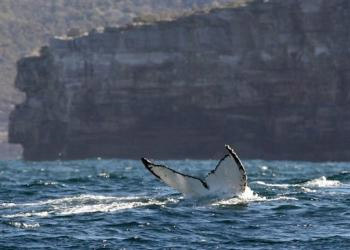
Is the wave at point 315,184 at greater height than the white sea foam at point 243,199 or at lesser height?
greater

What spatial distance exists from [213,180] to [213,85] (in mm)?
97290

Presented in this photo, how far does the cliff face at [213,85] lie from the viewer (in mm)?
127812

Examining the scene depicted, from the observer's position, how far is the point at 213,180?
36938 millimetres

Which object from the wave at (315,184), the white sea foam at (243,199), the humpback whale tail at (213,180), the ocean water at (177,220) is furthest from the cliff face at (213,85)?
the humpback whale tail at (213,180)

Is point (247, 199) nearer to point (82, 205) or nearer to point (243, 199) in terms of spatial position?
point (243, 199)

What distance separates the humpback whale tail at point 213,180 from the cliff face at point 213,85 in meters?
86.9

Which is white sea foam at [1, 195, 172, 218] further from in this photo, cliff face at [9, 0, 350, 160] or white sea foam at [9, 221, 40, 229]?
cliff face at [9, 0, 350, 160]

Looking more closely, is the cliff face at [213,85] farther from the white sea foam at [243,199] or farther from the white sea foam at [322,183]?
the white sea foam at [243,199]

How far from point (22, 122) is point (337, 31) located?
1654 inches

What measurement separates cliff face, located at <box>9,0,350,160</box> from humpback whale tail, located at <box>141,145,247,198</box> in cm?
8688

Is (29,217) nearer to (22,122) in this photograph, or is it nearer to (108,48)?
(108,48)

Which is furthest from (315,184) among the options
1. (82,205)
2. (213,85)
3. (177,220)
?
(213,85)

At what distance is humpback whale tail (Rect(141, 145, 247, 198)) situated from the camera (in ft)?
117

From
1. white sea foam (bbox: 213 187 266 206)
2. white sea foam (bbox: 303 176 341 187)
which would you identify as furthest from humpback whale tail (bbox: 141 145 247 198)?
white sea foam (bbox: 303 176 341 187)
